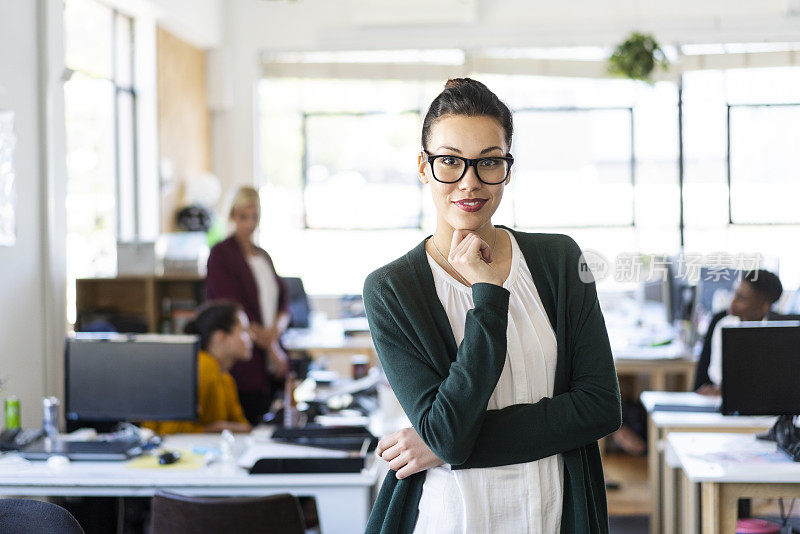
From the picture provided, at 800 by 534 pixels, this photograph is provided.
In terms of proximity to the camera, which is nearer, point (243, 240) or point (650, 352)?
point (243, 240)

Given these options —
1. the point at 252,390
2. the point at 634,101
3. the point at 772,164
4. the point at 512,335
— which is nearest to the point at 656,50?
the point at 634,101

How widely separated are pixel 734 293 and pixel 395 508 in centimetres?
303

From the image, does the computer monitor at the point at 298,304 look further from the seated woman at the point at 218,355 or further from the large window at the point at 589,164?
the seated woman at the point at 218,355

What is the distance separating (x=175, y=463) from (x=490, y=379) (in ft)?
6.98

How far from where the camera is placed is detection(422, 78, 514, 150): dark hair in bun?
1482 mm

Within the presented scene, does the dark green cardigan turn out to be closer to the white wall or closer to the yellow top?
the yellow top

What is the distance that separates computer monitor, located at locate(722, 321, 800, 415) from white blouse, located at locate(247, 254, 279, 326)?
2.71 meters

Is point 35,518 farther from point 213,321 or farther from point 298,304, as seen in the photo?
point 298,304

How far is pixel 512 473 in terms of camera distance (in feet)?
4.82

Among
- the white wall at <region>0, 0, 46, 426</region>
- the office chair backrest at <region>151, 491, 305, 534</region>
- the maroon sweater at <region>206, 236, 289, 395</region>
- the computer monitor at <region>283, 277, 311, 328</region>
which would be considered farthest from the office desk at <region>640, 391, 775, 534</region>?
the computer monitor at <region>283, 277, 311, 328</region>

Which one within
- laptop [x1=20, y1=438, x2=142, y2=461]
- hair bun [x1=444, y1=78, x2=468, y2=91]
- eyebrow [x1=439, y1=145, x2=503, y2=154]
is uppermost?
hair bun [x1=444, y1=78, x2=468, y2=91]

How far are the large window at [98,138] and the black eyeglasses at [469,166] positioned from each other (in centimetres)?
Answer: 515

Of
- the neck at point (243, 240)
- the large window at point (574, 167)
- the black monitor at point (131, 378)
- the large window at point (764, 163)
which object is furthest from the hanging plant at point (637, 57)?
the black monitor at point (131, 378)

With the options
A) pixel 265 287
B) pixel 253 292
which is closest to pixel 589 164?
pixel 265 287
